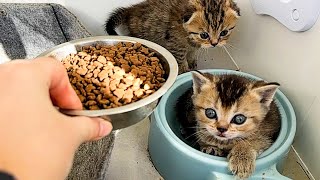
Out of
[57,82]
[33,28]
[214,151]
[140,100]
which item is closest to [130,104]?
[140,100]

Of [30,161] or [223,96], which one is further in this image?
[223,96]

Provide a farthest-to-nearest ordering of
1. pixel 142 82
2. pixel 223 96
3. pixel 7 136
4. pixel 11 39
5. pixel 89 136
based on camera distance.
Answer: pixel 11 39, pixel 223 96, pixel 142 82, pixel 89 136, pixel 7 136

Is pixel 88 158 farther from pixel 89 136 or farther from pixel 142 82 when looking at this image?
pixel 89 136

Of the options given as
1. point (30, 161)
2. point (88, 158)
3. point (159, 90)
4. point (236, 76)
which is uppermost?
point (30, 161)

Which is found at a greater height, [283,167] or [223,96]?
[223,96]

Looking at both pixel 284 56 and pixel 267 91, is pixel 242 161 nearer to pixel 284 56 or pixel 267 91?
pixel 267 91

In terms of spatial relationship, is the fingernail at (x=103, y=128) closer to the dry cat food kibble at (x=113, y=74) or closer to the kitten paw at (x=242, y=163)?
the dry cat food kibble at (x=113, y=74)

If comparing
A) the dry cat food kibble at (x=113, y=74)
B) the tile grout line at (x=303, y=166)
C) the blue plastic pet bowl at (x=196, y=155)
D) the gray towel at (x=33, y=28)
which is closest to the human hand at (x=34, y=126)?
the dry cat food kibble at (x=113, y=74)

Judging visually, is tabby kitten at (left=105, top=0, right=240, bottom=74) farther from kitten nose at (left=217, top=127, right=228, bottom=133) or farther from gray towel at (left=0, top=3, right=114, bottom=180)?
kitten nose at (left=217, top=127, right=228, bottom=133)

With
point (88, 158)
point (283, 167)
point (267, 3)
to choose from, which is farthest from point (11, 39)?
point (283, 167)
